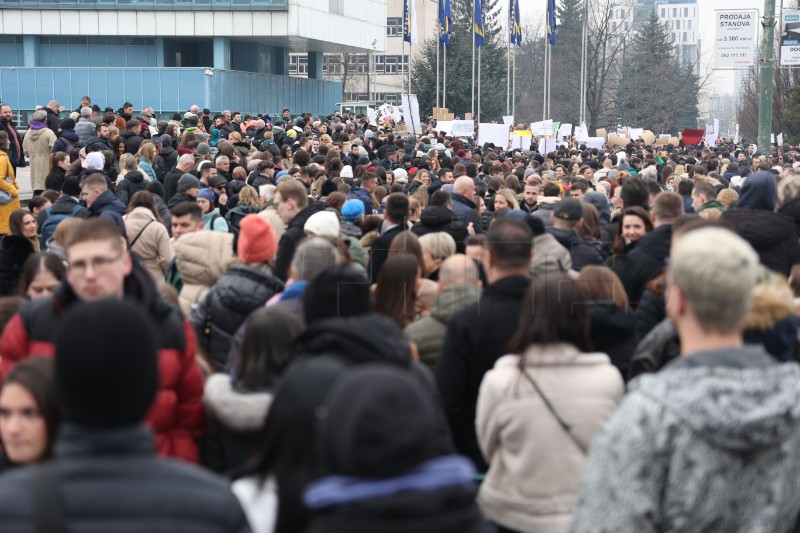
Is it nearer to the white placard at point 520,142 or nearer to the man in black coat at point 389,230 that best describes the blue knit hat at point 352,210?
the man in black coat at point 389,230

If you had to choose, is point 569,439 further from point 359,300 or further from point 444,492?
point 444,492

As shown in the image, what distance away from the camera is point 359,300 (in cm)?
456

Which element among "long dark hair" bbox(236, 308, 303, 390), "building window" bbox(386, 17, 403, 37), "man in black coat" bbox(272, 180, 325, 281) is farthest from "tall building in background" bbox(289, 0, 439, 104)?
"long dark hair" bbox(236, 308, 303, 390)

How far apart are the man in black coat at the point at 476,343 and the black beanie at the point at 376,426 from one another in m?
2.57

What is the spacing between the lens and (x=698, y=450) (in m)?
3.26

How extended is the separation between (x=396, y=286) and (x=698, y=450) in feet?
10.3

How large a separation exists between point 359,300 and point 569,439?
3.37ft

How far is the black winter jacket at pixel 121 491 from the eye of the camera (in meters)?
2.63

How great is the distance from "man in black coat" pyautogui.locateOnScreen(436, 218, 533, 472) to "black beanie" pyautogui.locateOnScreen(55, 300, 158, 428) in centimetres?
272

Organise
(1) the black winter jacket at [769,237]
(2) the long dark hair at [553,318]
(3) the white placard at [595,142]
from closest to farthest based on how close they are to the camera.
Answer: (2) the long dark hair at [553,318]
(1) the black winter jacket at [769,237]
(3) the white placard at [595,142]

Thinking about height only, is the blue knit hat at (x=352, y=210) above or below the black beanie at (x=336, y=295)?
below

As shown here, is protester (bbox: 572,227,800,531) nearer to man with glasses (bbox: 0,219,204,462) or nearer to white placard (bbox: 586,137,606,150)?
man with glasses (bbox: 0,219,204,462)

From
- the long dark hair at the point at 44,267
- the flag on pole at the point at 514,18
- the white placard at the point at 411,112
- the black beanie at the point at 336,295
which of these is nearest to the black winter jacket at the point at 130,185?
the long dark hair at the point at 44,267

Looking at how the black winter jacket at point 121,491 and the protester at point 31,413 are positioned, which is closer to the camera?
the black winter jacket at point 121,491
